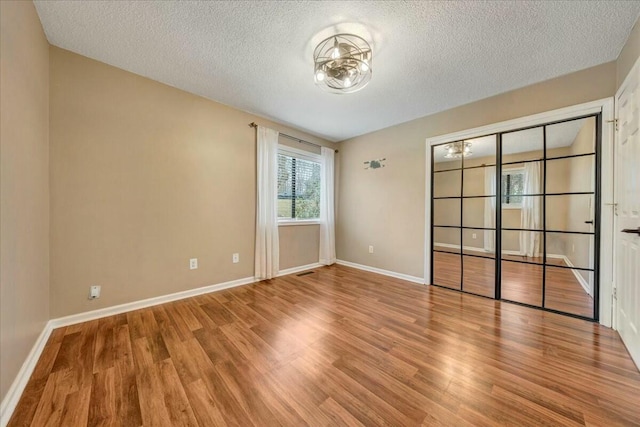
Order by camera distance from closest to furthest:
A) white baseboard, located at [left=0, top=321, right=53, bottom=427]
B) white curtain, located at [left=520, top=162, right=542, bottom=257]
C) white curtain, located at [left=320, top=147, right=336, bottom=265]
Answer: white baseboard, located at [left=0, top=321, right=53, bottom=427]
white curtain, located at [left=520, top=162, right=542, bottom=257]
white curtain, located at [left=320, top=147, right=336, bottom=265]

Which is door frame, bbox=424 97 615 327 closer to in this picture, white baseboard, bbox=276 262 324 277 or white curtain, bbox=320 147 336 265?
white curtain, bbox=320 147 336 265

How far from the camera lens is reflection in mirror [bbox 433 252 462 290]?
Answer: 3121 millimetres

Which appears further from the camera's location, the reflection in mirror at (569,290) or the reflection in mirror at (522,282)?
the reflection in mirror at (522,282)

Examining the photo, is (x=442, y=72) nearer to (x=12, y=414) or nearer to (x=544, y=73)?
(x=544, y=73)

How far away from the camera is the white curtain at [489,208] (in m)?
2.81

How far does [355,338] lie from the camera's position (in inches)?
75.2

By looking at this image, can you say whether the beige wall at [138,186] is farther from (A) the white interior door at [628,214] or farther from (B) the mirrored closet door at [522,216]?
(A) the white interior door at [628,214]

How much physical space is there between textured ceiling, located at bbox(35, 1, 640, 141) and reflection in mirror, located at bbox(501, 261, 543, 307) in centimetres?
204

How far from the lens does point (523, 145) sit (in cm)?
262

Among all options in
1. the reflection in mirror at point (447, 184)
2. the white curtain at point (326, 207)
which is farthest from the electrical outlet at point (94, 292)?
the reflection in mirror at point (447, 184)

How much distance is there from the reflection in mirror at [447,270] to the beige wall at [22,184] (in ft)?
12.8

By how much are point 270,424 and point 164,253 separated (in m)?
2.19

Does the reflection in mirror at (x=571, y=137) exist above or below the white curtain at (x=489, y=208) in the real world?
above

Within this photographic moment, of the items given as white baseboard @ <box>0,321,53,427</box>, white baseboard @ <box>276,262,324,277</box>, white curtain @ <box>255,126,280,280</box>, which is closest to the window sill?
white curtain @ <box>255,126,280,280</box>
